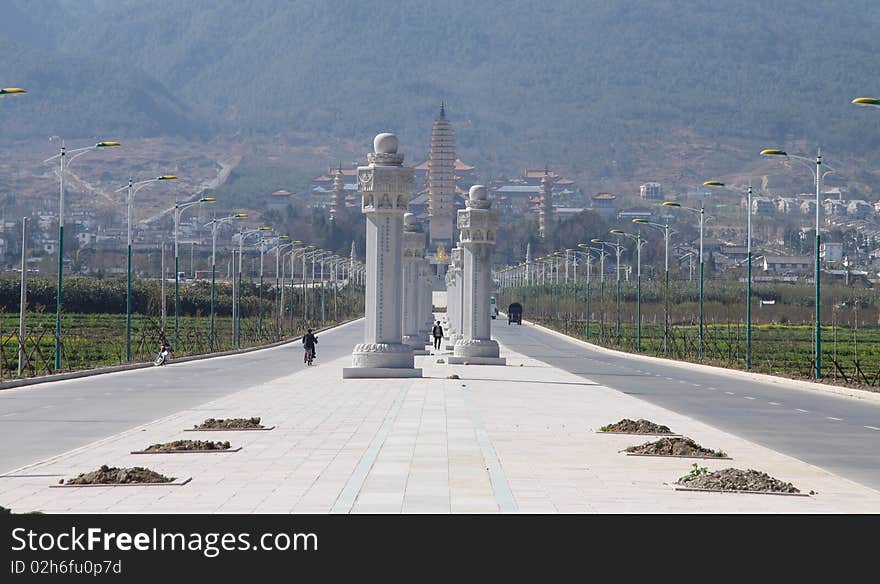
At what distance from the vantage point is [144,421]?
28391 millimetres

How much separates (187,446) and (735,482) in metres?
7.81

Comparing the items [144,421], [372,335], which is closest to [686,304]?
[372,335]

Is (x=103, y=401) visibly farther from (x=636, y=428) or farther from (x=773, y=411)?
(x=773, y=411)

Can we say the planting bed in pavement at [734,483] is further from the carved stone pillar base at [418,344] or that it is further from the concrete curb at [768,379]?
the carved stone pillar base at [418,344]

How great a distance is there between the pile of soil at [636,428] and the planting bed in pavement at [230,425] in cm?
546

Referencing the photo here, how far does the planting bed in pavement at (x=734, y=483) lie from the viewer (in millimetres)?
17125

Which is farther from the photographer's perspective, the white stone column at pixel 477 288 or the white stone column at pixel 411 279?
the white stone column at pixel 411 279

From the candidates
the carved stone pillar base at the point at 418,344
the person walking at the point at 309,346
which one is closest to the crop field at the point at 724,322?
the carved stone pillar base at the point at 418,344

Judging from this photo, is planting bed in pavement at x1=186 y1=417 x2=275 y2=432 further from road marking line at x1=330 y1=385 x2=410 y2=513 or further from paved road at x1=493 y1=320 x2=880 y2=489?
paved road at x1=493 y1=320 x2=880 y2=489

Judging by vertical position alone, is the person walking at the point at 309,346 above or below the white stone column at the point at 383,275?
below
